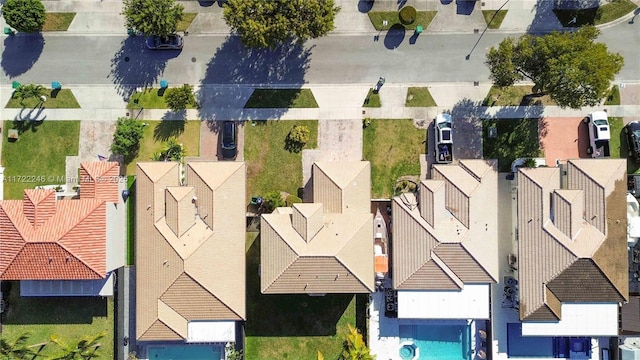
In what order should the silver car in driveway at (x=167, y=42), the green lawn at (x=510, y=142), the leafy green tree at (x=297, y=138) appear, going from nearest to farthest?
the leafy green tree at (x=297, y=138) → the green lawn at (x=510, y=142) → the silver car in driveway at (x=167, y=42)

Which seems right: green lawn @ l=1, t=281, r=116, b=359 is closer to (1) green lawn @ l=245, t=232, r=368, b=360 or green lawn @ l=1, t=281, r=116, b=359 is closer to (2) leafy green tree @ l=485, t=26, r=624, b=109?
(1) green lawn @ l=245, t=232, r=368, b=360

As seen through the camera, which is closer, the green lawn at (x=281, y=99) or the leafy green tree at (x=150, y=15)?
the leafy green tree at (x=150, y=15)

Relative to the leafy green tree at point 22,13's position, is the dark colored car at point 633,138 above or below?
below

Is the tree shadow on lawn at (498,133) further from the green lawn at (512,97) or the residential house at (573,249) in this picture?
the residential house at (573,249)

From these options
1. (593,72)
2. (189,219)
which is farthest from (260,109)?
(593,72)

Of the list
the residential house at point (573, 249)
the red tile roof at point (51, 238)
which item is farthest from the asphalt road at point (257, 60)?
the red tile roof at point (51, 238)

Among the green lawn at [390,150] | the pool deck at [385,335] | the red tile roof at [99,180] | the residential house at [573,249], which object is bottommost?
the pool deck at [385,335]
